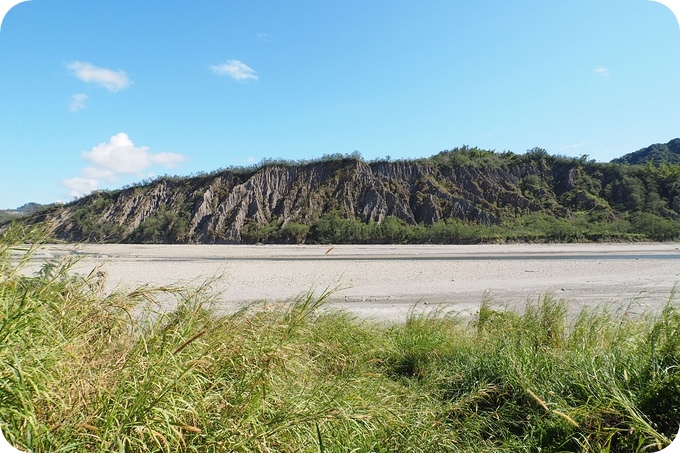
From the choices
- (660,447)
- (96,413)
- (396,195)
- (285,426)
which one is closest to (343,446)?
(285,426)

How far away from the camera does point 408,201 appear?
175ft

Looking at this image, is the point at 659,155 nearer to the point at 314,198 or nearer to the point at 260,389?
the point at 314,198

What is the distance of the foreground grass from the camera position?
191 cm

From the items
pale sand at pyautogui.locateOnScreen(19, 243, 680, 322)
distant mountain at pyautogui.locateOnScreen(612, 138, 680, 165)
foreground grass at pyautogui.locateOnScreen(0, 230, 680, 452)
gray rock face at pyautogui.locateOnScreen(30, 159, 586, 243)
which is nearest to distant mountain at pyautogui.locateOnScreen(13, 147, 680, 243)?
gray rock face at pyautogui.locateOnScreen(30, 159, 586, 243)

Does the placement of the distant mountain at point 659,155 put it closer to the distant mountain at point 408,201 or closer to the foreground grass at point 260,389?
the distant mountain at point 408,201

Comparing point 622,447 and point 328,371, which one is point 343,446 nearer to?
point 328,371

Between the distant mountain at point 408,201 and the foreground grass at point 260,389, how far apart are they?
4340 cm

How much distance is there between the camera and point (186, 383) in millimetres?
2270

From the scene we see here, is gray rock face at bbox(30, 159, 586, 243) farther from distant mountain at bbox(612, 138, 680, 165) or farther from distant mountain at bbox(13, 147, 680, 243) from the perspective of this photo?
distant mountain at bbox(612, 138, 680, 165)

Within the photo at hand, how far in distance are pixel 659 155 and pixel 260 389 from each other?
80728mm

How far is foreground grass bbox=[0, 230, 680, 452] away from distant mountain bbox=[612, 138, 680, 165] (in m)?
68.8

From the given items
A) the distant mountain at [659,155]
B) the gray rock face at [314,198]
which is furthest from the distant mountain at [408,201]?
the distant mountain at [659,155]

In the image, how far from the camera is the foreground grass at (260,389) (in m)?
1.91

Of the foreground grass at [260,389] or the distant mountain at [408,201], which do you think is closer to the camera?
the foreground grass at [260,389]
